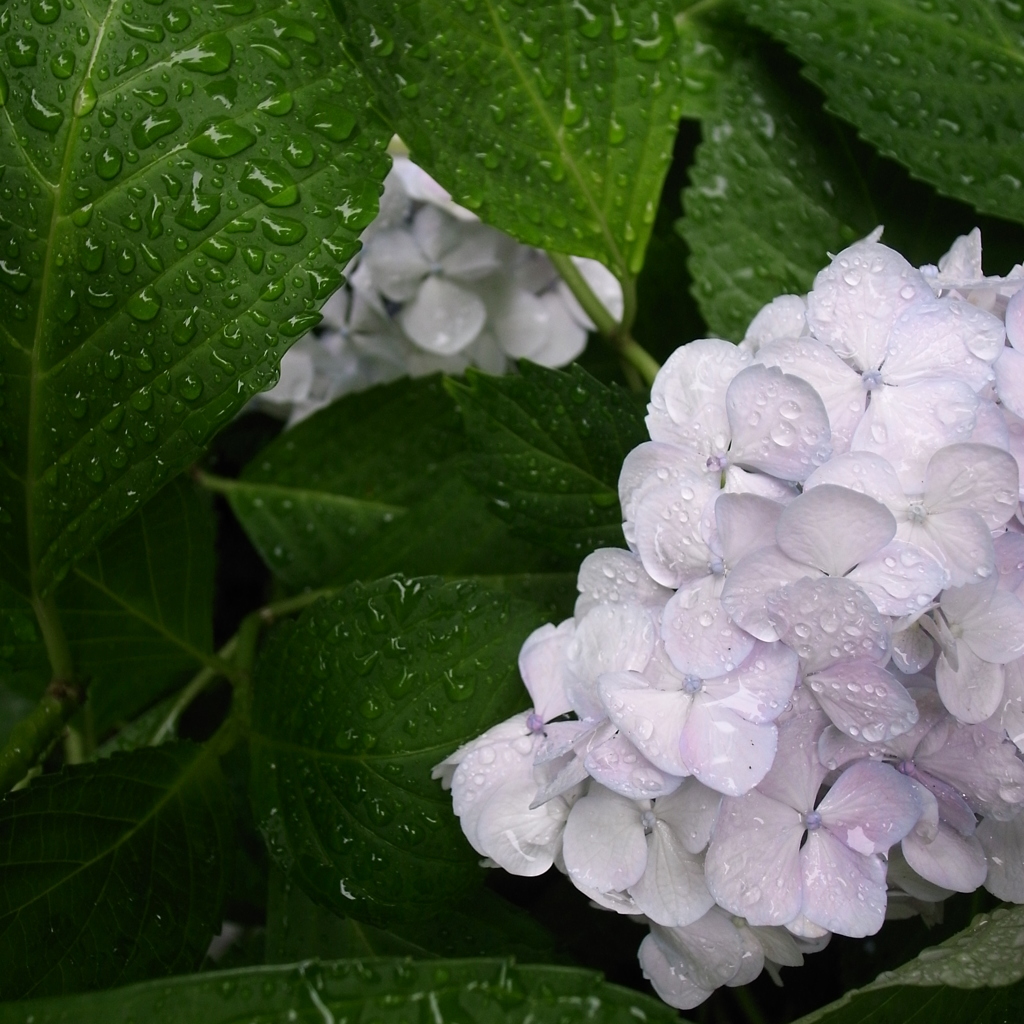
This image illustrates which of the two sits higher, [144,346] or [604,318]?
[144,346]

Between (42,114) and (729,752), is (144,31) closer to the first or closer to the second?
(42,114)

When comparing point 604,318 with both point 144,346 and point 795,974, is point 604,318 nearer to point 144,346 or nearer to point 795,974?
point 144,346

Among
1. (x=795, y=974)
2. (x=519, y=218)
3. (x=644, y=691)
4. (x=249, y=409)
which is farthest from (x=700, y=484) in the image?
(x=249, y=409)

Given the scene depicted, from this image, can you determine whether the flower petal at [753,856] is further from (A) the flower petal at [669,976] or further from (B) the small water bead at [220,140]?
(B) the small water bead at [220,140]

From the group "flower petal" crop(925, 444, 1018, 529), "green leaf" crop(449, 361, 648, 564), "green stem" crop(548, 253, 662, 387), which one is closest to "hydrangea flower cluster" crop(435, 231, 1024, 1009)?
"flower petal" crop(925, 444, 1018, 529)

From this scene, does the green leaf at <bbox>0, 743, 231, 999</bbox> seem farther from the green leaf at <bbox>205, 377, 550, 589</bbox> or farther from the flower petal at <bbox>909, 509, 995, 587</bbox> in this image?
the flower petal at <bbox>909, 509, 995, 587</bbox>

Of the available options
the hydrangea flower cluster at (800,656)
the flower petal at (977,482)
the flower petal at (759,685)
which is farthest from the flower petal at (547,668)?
the flower petal at (977,482)

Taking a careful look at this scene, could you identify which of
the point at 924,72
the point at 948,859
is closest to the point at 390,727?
the point at 948,859
